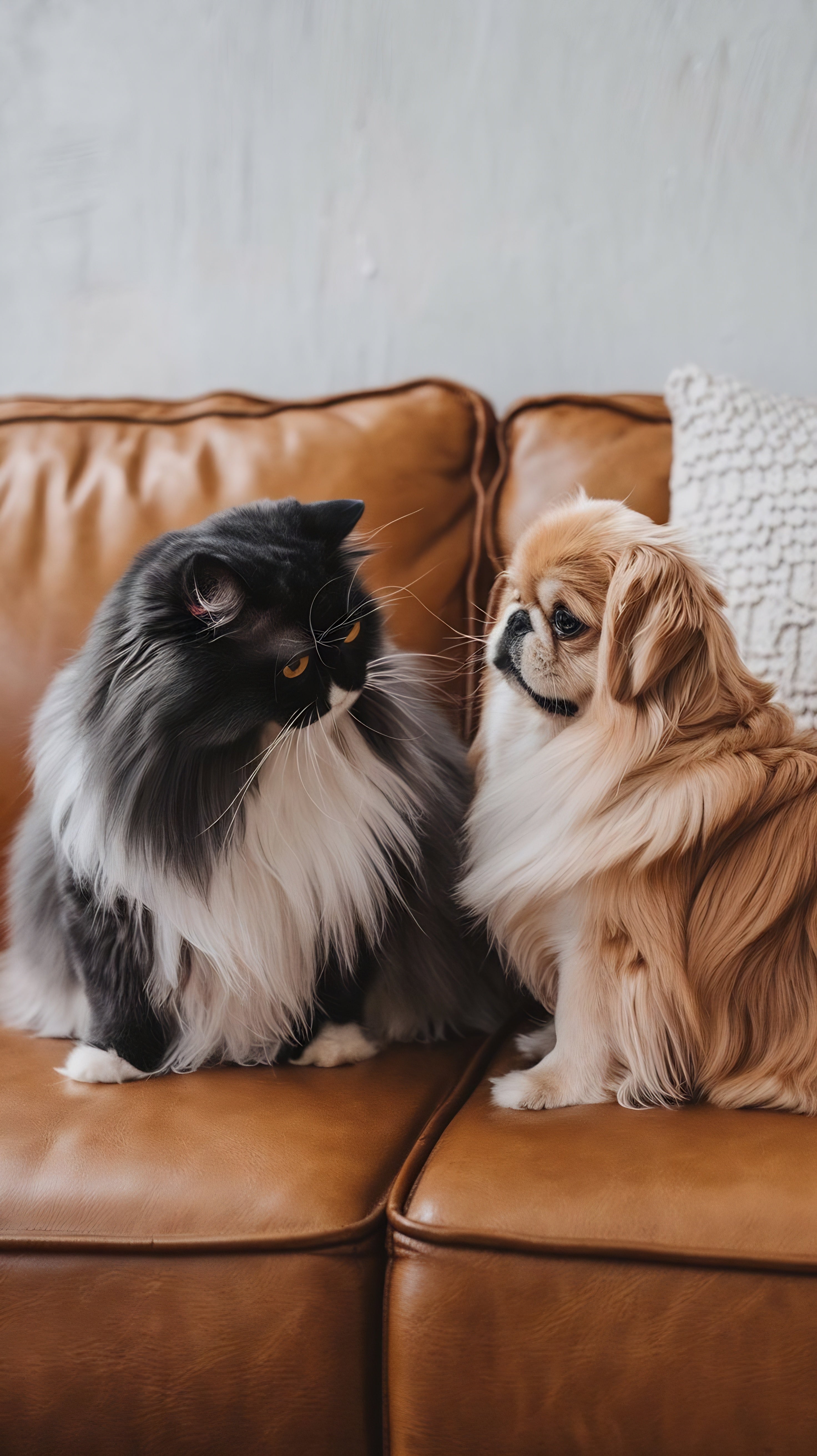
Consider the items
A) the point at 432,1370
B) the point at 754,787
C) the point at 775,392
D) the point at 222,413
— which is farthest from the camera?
the point at 775,392

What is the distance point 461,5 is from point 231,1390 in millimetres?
2300

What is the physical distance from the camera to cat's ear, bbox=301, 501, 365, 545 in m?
1.27

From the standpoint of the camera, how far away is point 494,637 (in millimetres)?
1292

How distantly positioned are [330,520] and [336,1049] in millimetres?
655

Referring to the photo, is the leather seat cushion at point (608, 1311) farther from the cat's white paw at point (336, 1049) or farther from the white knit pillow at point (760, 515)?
the white knit pillow at point (760, 515)

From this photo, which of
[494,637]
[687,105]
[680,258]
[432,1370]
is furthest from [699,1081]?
[687,105]

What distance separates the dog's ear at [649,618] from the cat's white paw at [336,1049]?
55cm

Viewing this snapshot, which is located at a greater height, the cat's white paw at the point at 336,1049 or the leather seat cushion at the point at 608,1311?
the leather seat cushion at the point at 608,1311

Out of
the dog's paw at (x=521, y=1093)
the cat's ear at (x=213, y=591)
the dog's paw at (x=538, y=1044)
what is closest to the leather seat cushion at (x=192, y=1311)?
the dog's paw at (x=521, y=1093)

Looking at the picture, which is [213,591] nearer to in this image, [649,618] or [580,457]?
[649,618]

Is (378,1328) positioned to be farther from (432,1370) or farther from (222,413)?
(222,413)

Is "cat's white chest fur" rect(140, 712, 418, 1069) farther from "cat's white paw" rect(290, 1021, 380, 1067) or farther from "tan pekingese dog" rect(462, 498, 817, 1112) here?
"tan pekingese dog" rect(462, 498, 817, 1112)

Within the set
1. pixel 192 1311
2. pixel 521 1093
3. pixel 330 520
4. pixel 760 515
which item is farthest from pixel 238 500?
pixel 192 1311

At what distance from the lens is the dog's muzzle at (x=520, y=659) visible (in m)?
1.23
